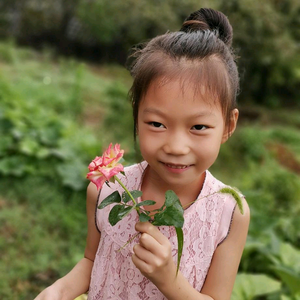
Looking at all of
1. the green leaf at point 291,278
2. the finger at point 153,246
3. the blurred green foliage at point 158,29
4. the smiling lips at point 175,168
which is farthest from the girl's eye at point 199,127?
the blurred green foliage at point 158,29

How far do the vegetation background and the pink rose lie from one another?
0.67 meters

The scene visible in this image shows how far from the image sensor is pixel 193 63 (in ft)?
4.12

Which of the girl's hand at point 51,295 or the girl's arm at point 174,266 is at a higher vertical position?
the girl's arm at point 174,266

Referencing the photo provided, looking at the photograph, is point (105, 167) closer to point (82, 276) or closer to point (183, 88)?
point (183, 88)

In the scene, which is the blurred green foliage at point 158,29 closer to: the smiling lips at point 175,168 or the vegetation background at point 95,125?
the vegetation background at point 95,125

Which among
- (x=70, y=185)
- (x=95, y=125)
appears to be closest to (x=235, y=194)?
(x=70, y=185)

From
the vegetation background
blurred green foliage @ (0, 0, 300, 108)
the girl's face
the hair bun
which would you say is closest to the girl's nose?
the girl's face

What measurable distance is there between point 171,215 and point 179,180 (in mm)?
166

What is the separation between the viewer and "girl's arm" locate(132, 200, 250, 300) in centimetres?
117

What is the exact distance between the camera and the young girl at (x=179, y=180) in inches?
47.9

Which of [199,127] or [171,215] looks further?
[199,127]

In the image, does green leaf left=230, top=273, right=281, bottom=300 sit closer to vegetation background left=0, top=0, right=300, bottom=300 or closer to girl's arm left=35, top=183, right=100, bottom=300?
vegetation background left=0, top=0, right=300, bottom=300

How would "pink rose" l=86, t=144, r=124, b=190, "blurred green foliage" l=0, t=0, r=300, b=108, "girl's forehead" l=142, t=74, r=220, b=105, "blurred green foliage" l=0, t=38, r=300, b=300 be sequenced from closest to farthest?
1. "pink rose" l=86, t=144, r=124, b=190
2. "girl's forehead" l=142, t=74, r=220, b=105
3. "blurred green foliage" l=0, t=38, r=300, b=300
4. "blurred green foliage" l=0, t=0, r=300, b=108

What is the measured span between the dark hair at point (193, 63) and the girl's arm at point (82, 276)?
37cm
